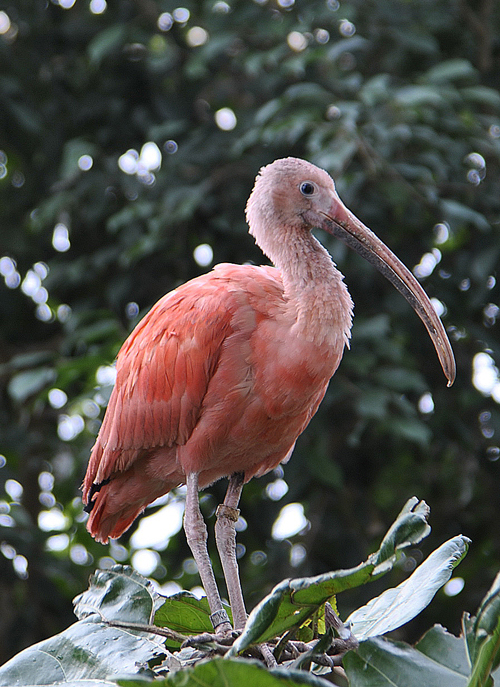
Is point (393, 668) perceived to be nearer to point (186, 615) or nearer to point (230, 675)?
point (230, 675)

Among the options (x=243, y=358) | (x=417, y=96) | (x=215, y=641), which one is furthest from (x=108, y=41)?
(x=215, y=641)

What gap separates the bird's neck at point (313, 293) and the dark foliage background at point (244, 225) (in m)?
0.79

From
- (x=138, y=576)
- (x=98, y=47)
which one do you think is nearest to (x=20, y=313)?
(x=98, y=47)

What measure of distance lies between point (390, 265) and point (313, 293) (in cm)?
28

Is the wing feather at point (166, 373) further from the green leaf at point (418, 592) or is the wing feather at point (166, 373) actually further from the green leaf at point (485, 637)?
the green leaf at point (485, 637)

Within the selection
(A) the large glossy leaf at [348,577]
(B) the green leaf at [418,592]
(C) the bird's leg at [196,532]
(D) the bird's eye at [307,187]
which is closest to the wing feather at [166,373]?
(C) the bird's leg at [196,532]

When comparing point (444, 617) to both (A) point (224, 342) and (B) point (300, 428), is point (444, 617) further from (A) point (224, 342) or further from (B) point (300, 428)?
(A) point (224, 342)

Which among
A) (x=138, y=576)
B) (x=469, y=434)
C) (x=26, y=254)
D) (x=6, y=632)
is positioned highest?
(x=138, y=576)

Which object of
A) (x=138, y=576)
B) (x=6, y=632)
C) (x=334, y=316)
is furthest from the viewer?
(x=6, y=632)

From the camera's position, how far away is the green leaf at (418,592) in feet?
5.53

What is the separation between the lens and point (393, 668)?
166 centimetres

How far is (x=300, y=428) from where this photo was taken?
9.30 ft

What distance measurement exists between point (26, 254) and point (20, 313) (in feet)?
1.24

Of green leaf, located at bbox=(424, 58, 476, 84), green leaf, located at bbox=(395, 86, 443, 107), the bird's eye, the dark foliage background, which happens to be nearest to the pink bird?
the bird's eye
